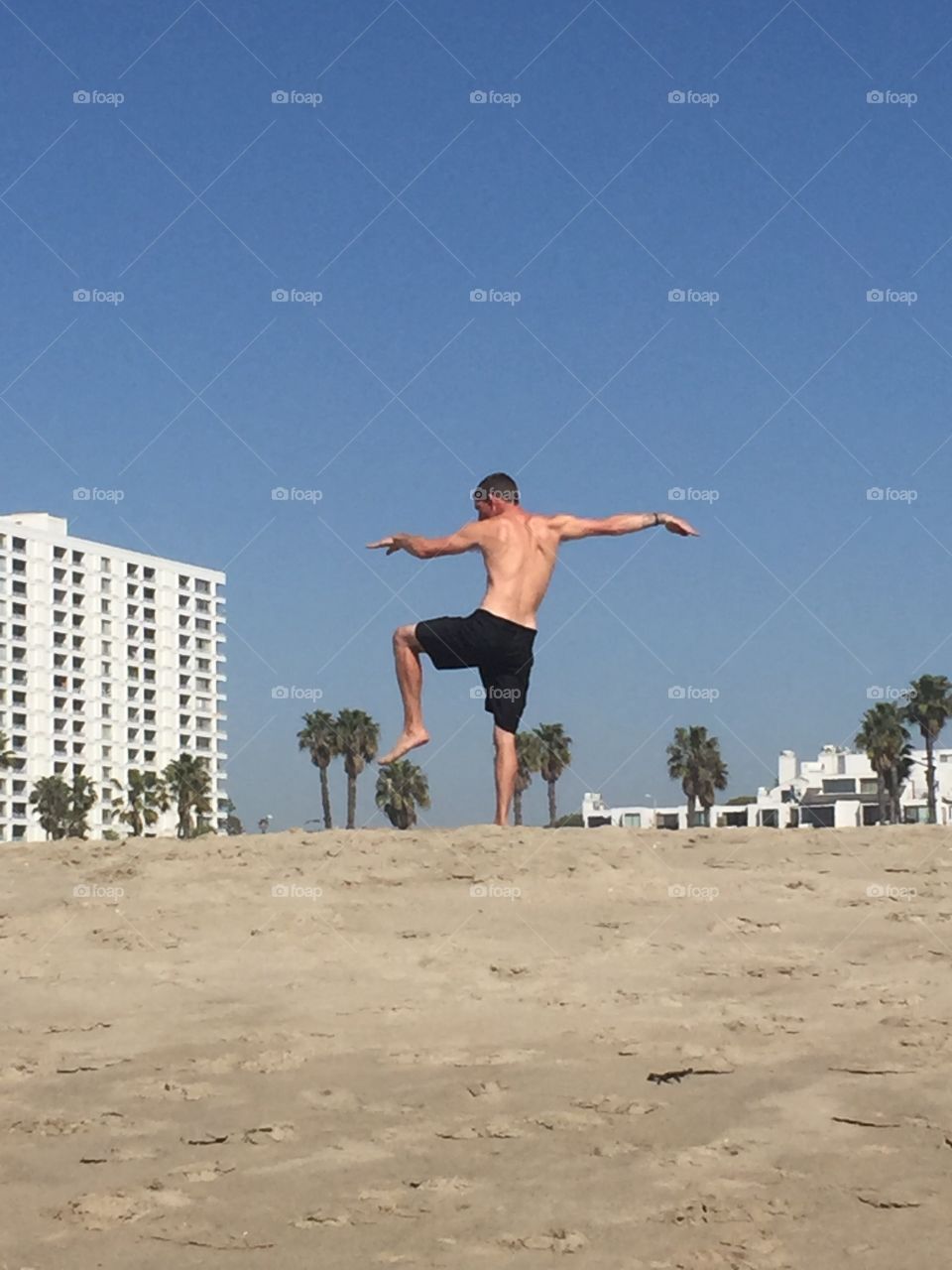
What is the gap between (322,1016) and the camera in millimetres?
9250

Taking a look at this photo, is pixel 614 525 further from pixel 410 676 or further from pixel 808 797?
pixel 808 797

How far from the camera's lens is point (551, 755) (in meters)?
105

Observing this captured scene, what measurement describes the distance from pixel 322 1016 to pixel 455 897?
244cm

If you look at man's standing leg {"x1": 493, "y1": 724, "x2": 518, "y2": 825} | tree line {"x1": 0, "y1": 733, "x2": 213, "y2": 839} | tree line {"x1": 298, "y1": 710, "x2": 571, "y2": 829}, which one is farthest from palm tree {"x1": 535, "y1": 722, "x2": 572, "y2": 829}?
man's standing leg {"x1": 493, "y1": 724, "x2": 518, "y2": 825}

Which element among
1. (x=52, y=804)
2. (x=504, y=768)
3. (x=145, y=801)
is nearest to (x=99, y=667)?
(x=52, y=804)

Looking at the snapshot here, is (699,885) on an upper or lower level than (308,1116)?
upper

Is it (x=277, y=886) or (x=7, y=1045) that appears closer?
(x=7, y=1045)

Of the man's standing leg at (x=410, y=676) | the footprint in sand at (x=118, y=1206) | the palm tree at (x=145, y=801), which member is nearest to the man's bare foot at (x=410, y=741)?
the man's standing leg at (x=410, y=676)

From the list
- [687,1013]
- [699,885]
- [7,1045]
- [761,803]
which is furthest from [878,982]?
[761,803]

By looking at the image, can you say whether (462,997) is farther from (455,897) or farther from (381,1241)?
(381,1241)

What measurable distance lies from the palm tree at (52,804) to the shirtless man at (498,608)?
13817 centimetres

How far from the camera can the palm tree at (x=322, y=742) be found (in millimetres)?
107188

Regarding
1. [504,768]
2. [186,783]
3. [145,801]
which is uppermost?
[186,783]

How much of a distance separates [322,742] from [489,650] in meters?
95.9
